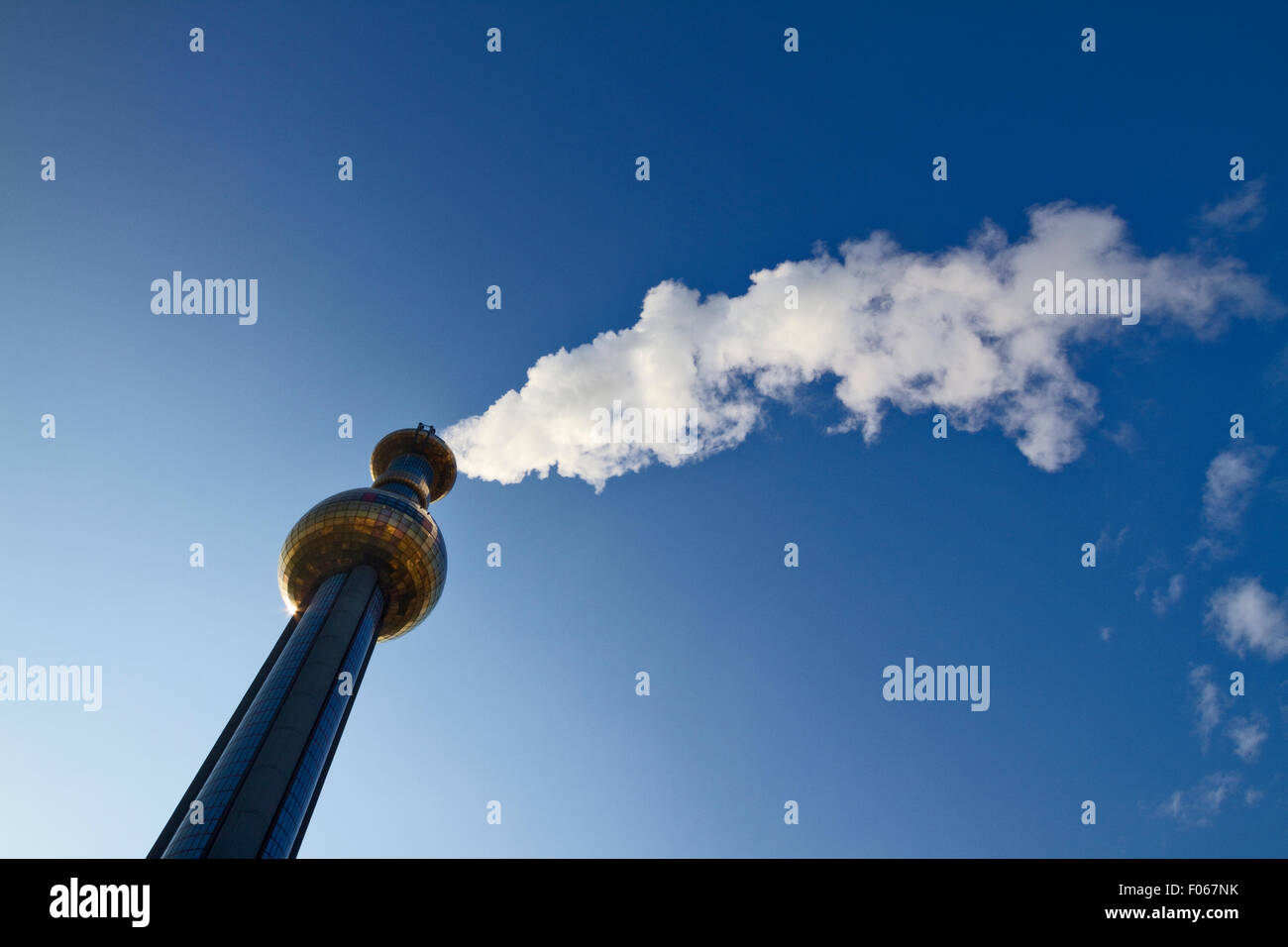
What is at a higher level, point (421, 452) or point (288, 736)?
point (421, 452)

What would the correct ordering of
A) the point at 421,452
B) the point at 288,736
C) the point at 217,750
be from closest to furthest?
the point at 288,736, the point at 217,750, the point at 421,452

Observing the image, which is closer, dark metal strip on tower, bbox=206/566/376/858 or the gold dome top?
dark metal strip on tower, bbox=206/566/376/858

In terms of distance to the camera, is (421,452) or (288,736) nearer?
(288,736)

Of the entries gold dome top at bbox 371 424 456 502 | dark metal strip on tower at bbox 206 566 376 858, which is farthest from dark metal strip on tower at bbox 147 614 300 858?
gold dome top at bbox 371 424 456 502

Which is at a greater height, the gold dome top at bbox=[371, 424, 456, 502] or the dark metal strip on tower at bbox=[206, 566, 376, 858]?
the gold dome top at bbox=[371, 424, 456, 502]

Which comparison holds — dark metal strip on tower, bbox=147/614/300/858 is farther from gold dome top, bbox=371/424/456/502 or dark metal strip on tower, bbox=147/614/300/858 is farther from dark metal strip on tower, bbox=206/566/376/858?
gold dome top, bbox=371/424/456/502

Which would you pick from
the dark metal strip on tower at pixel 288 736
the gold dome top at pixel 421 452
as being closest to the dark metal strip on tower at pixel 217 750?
the dark metal strip on tower at pixel 288 736

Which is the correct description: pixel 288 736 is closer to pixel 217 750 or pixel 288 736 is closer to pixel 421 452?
pixel 217 750

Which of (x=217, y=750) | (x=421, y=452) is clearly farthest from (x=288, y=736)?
(x=421, y=452)
